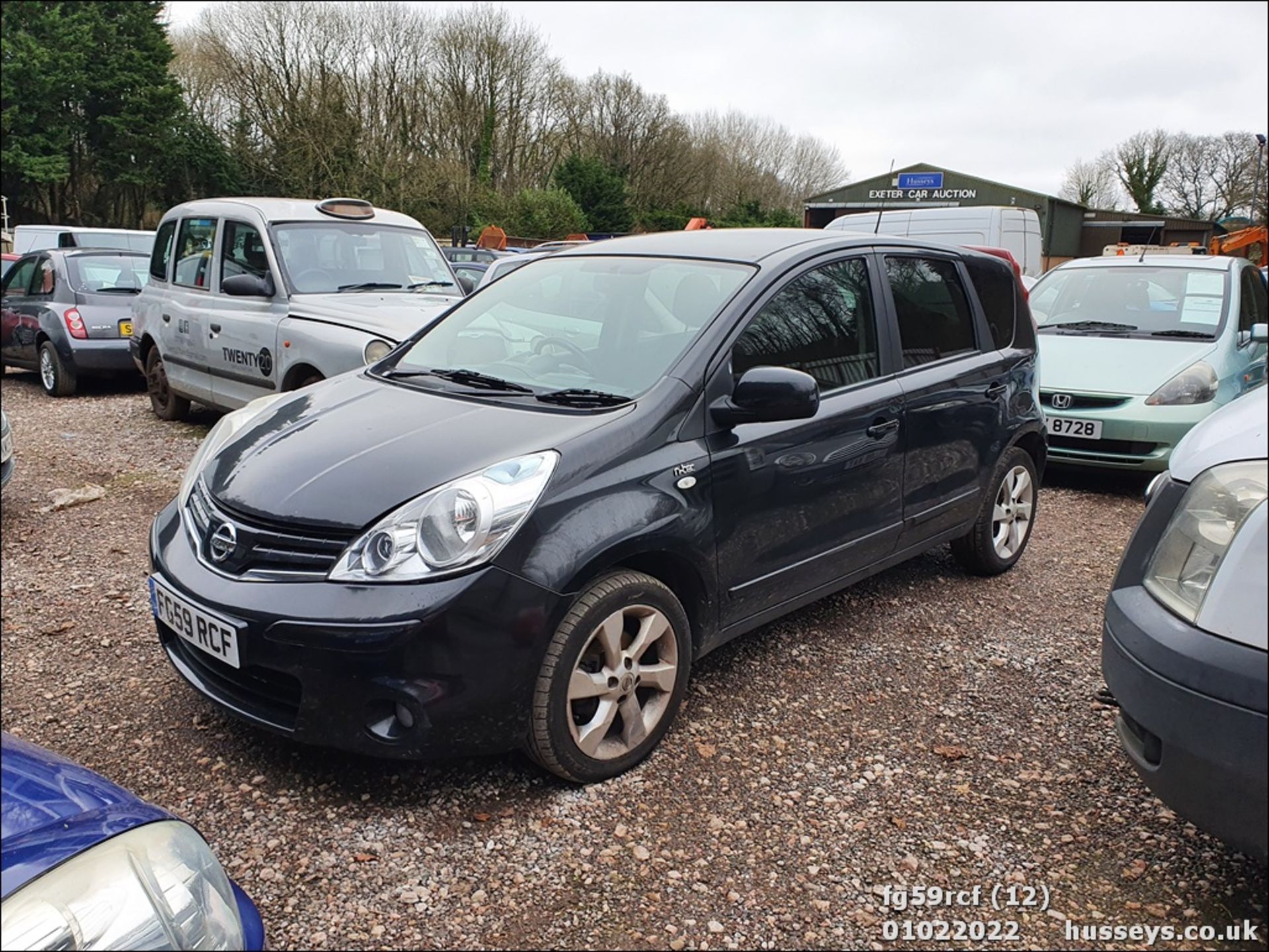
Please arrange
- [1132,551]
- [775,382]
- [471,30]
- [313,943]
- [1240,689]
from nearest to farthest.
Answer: [1240,689]
[313,943]
[1132,551]
[775,382]
[471,30]

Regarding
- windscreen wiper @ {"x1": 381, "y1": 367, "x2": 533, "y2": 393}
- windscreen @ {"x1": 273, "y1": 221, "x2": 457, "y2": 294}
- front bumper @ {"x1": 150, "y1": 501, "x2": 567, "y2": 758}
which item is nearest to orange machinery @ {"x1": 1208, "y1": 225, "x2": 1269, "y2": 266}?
windscreen @ {"x1": 273, "y1": 221, "x2": 457, "y2": 294}

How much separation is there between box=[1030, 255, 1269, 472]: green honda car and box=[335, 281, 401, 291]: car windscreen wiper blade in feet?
15.2

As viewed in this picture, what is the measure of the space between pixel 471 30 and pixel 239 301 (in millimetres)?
21455

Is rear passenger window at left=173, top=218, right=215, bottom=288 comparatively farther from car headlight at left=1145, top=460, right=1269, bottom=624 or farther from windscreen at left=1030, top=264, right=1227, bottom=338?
car headlight at left=1145, top=460, right=1269, bottom=624

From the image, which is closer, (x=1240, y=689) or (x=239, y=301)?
(x=1240, y=689)

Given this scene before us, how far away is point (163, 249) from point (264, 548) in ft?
21.5

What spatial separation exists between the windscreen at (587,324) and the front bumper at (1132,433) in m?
4.22

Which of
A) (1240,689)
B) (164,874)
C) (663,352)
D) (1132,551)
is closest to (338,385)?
(663,352)

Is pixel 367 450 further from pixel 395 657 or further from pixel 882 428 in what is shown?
pixel 882 428

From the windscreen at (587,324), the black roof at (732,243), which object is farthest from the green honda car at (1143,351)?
the windscreen at (587,324)

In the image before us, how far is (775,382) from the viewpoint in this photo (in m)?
3.09

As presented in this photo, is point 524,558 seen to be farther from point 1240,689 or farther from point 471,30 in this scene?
point 471,30

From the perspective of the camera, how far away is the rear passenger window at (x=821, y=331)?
11.2ft

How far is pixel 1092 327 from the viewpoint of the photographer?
7.56 meters
